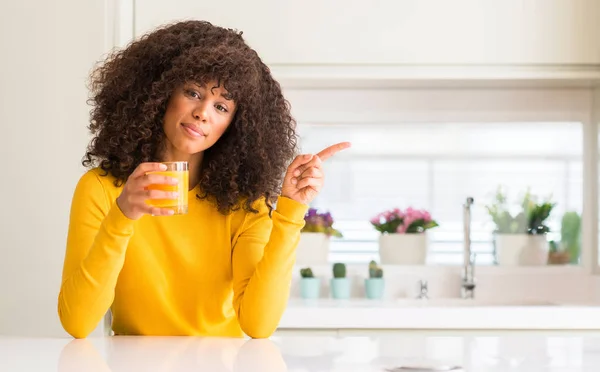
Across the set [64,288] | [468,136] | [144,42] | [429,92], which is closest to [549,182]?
[468,136]

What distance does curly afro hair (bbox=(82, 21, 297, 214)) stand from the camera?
1.85 m

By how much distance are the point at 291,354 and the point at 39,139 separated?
1735 mm

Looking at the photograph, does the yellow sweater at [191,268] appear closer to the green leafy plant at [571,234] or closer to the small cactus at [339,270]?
the small cactus at [339,270]

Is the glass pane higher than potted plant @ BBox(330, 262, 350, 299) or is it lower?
higher

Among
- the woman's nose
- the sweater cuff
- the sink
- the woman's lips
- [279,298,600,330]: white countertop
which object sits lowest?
the sink

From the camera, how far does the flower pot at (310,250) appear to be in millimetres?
3441

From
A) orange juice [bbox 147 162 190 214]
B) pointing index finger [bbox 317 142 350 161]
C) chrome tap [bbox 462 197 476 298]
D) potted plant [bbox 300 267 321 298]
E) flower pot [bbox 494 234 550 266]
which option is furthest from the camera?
flower pot [bbox 494 234 550 266]

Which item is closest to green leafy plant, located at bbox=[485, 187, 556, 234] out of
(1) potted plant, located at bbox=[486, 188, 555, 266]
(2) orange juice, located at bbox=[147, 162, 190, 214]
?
(1) potted plant, located at bbox=[486, 188, 555, 266]

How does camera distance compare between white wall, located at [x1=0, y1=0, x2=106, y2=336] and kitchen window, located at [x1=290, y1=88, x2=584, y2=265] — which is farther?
kitchen window, located at [x1=290, y1=88, x2=584, y2=265]

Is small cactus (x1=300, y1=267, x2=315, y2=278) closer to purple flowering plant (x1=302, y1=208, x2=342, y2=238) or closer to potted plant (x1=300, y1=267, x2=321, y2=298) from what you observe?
potted plant (x1=300, y1=267, x2=321, y2=298)

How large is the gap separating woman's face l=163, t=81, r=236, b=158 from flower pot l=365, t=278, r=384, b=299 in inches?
60.7

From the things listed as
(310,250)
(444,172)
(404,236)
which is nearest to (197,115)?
(310,250)

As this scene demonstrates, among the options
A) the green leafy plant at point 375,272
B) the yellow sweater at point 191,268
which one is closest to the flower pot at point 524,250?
the green leafy plant at point 375,272

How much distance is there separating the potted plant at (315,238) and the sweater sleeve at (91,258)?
1.68 metres
